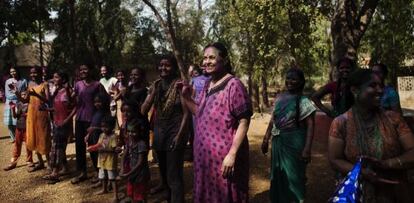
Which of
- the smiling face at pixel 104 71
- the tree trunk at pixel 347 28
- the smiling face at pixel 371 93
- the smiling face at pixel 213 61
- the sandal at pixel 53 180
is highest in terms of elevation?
the tree trunk at pixel 347 28

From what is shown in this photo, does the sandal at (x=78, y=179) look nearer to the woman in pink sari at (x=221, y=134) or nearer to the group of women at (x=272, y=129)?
the group of women at (x=272, y=129)

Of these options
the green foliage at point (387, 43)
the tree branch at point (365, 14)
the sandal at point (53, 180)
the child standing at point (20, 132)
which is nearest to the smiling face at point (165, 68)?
the sandal at point (53, 180)

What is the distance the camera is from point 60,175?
22.5 feet

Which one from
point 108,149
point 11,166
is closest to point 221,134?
point 108,149

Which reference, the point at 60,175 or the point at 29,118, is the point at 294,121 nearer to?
the point at 60,175

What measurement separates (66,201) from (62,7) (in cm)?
2823

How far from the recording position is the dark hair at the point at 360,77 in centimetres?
256

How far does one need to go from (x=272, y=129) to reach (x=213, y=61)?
1.52 meters

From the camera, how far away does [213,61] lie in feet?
11.2

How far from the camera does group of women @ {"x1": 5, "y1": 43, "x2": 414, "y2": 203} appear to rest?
250cm

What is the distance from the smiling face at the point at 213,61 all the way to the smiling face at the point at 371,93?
3.85ft

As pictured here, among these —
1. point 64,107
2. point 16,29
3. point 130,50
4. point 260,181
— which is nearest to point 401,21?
point 260,181

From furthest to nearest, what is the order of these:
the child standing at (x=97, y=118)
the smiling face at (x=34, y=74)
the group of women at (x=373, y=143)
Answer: the smiling face at (x=34, y=74) < the child standing at (x=97, y=118) < the group of women at (x=373, y=143)

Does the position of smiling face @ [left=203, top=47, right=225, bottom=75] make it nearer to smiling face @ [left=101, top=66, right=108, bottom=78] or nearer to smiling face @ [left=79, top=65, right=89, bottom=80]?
smiling face @ [left=79, top=65, right=89, bottom=80]
